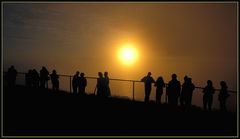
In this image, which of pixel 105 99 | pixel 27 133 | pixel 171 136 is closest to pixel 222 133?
pixel 171 136

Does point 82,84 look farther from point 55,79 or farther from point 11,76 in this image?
point 11,76

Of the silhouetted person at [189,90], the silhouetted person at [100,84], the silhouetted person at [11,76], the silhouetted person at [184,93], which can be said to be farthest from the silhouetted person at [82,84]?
the silhouetted person at [189,90]

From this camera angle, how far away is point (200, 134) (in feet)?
45.7

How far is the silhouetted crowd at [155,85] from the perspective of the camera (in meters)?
18.0

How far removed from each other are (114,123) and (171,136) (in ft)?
9.26

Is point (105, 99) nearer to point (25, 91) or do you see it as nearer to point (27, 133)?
Answer: point (25, 91)

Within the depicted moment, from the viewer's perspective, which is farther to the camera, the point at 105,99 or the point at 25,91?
the point at 25,91

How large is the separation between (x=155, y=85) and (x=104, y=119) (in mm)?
4590

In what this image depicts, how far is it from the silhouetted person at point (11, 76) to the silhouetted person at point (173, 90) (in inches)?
489

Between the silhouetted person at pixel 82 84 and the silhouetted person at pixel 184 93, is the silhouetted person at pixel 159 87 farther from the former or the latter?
the silhouetted person at pixel 82 84

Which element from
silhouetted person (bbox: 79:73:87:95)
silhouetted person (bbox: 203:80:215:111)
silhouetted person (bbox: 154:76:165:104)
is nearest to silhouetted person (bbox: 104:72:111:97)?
silhouetted person (bbox: 79:73:87:95)

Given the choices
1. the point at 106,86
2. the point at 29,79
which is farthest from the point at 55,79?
the point at 106,86

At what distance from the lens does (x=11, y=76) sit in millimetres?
26469

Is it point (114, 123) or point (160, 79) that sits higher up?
point (160, 79)
